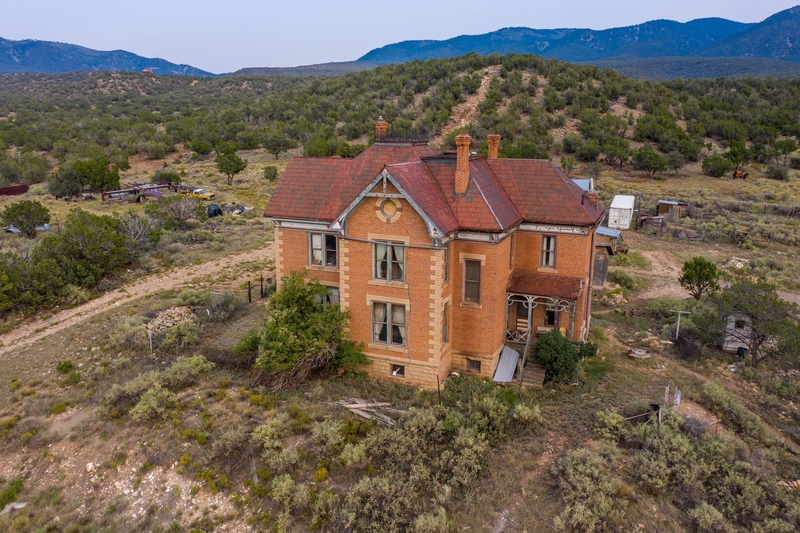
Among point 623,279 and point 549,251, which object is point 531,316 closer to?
point 549,251

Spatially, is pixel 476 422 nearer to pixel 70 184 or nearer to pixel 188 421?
pixel 188 421

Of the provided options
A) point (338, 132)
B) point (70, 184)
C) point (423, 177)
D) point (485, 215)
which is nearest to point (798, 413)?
point (485, 215)

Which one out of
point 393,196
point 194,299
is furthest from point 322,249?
point 194,299

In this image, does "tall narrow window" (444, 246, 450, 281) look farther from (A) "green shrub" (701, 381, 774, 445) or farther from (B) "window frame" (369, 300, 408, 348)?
(A) "green shrub" (701, 381, 774, 445)

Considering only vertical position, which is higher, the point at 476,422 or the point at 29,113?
the point at 29,113

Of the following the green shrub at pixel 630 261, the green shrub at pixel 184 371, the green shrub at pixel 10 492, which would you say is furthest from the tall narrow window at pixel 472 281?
the green shrub at pixel 630 261

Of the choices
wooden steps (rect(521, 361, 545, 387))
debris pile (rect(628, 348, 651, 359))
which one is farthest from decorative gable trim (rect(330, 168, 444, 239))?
debris pile (rect(628, 348, 651, 359))
